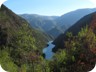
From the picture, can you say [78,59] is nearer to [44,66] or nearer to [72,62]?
[72,62]

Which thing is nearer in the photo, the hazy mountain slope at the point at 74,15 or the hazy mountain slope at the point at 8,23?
the hazy mountain slope at the point at 8,23

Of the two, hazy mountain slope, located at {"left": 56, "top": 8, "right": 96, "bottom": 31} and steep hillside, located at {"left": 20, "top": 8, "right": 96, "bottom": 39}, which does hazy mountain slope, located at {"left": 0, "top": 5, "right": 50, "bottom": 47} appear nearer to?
steep hillside, located at {"left": 20, "top": 8, "right": 96, "bottom": 39}

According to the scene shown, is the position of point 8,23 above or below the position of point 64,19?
below

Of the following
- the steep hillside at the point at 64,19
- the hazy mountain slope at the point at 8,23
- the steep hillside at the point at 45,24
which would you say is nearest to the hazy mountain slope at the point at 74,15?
the steep hillside at the point at 64,19

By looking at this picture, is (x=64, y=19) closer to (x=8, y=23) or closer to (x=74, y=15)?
(x=8, y=23)

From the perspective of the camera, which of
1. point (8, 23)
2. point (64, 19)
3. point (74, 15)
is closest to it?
point (74, 15)

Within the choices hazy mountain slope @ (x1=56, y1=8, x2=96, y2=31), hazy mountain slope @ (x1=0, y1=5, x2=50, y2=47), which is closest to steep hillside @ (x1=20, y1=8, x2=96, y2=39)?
hazy mountain slope @ (x1=56, y1=8, x2=96, y2=31)

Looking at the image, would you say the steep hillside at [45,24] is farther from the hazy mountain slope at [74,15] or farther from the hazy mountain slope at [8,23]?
the hazy mountain slope at [74,15]

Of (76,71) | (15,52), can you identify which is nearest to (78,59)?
(76,71)

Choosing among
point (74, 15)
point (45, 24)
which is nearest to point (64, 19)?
point (74, 15)

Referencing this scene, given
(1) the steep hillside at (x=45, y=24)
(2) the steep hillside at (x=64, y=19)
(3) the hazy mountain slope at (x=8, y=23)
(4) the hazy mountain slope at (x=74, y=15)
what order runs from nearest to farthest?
(3) the hazy mountain slope at (x=8, y=23), (4) the hazy mountain slope at (x=74, y=15), (2) the steep hillside at (x=64, y=19), (1) the steep hillside at (x=45, y=24)

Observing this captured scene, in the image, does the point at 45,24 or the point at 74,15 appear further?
the point at 45,24
